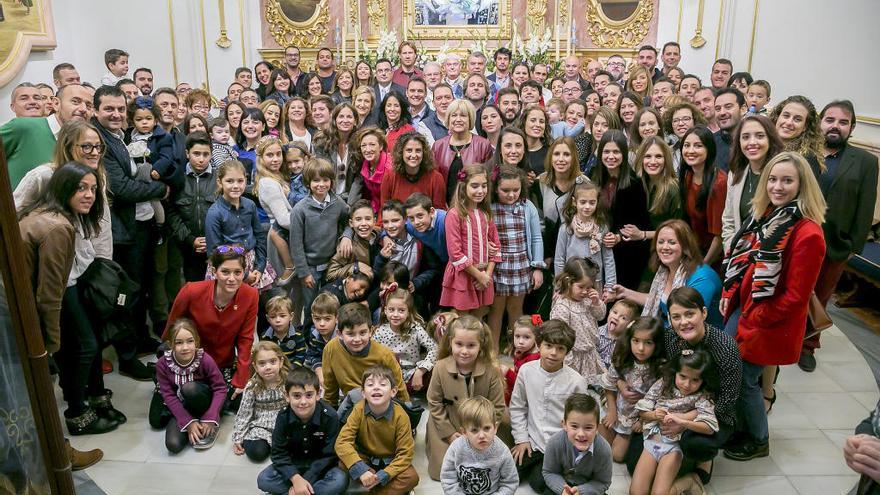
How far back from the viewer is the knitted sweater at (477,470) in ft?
10.3

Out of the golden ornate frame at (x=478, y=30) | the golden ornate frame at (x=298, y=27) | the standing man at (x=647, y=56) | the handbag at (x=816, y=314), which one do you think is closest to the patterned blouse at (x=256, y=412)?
the handbag at (x=816, y=314)

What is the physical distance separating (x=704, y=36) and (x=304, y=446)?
8583 mm

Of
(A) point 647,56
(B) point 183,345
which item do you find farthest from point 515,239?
(A) point 647,56

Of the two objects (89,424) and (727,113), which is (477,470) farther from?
(727,113)

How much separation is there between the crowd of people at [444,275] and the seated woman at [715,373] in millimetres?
13

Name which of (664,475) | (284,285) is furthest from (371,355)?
(664,475)

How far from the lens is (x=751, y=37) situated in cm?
917

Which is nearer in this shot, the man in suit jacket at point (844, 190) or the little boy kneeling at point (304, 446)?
the little boy kneeling at point (304, 446)

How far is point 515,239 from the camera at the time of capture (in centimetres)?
459

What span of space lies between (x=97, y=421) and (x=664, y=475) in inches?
122

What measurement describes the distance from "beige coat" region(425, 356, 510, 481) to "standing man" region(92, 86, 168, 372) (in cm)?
193

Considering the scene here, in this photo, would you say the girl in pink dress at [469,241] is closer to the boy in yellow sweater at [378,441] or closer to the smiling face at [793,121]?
the boy in yellow sweater at [378,441]

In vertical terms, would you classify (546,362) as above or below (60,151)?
below

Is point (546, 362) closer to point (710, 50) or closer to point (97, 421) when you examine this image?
point (97, 421)
